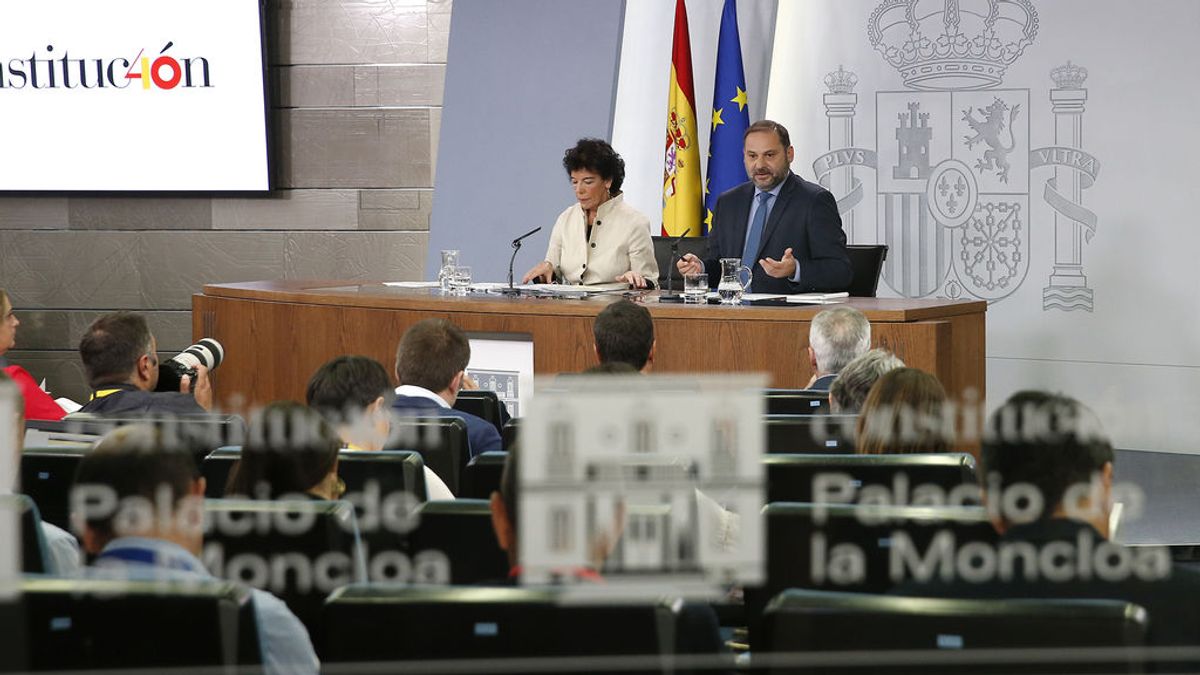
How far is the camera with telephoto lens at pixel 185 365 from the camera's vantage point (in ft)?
12.3

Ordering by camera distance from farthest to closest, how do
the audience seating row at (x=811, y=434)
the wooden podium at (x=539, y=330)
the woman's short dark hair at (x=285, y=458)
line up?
1. the wooden podium at (x=539, y=330)
2. the audience seating row at (x=811, y=434)
3. the woman's short dark hair at (x=285, y=458)

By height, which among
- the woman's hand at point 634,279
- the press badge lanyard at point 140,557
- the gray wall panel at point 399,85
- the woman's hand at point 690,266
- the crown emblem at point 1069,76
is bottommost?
the press badge lanyard at point 140,557

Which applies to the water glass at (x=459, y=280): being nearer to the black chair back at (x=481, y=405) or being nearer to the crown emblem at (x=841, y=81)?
the black chair back at (x=481, y=405)

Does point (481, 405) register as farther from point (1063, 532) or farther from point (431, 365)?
point (1063, 532)

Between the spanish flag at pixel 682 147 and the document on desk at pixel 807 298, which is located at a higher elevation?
the spanish flag at pixel 682 147

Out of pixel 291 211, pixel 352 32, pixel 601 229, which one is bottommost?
pixel 601 229

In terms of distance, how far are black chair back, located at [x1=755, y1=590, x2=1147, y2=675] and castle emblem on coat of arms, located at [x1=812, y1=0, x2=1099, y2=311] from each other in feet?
17.3

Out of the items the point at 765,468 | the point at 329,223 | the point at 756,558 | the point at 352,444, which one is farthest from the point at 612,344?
the point at 329,223

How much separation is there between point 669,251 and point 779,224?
72 centimetres

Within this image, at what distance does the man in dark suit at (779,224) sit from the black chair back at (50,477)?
268cm

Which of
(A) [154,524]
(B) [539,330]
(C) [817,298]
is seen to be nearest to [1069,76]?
(C) [817,298]

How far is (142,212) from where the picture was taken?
7.70 metres

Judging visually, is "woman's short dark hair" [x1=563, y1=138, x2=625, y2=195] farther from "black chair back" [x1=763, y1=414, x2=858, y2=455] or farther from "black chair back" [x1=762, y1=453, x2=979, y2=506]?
"black chair back" [x1=762, y1=453, x2=979, y2=506]

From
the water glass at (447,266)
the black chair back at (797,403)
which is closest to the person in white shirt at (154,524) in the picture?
the black chair back at (797,403)
